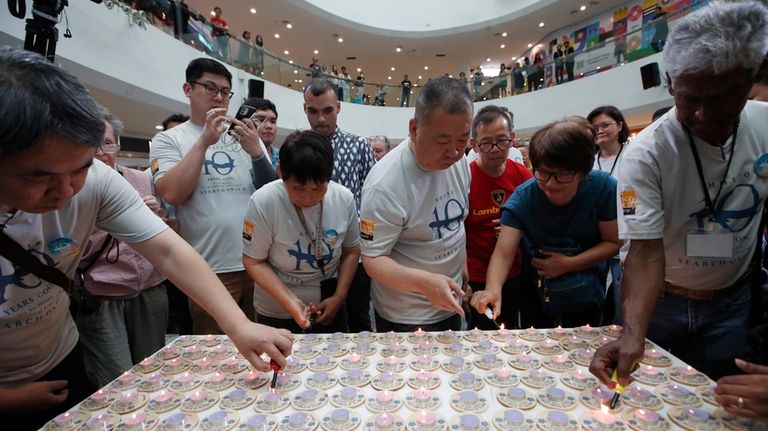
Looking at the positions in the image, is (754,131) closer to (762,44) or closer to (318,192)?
(762,44)

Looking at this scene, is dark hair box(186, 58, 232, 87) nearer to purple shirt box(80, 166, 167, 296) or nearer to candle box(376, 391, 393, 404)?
purple shirt box(80, 166, 167, 296)

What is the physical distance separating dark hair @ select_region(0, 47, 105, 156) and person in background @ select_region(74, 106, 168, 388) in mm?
895

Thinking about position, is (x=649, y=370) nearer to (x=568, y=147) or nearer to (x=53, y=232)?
(x=568, y=147)

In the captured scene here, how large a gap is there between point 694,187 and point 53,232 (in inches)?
77.3

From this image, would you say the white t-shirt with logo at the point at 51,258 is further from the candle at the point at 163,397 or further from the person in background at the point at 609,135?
the person in background at the point at 609,135

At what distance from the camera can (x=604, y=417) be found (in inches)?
35.3

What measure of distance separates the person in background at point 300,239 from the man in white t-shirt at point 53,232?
1.58 feet

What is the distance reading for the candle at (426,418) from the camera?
0.89 metres

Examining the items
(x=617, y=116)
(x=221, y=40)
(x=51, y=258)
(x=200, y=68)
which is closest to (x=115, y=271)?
(x=51, y=258)

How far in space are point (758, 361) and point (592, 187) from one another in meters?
0.78

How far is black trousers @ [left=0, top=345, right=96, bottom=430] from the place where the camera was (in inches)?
39.6

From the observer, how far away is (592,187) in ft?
5.24

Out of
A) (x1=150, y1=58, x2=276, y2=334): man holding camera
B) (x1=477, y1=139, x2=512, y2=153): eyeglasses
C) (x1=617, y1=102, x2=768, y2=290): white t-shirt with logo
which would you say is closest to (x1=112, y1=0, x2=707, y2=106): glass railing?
(x1=150, y1=58, x2=276, y2=334): man holding camera

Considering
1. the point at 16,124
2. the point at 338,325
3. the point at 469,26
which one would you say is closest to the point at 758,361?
the point at 338,325
